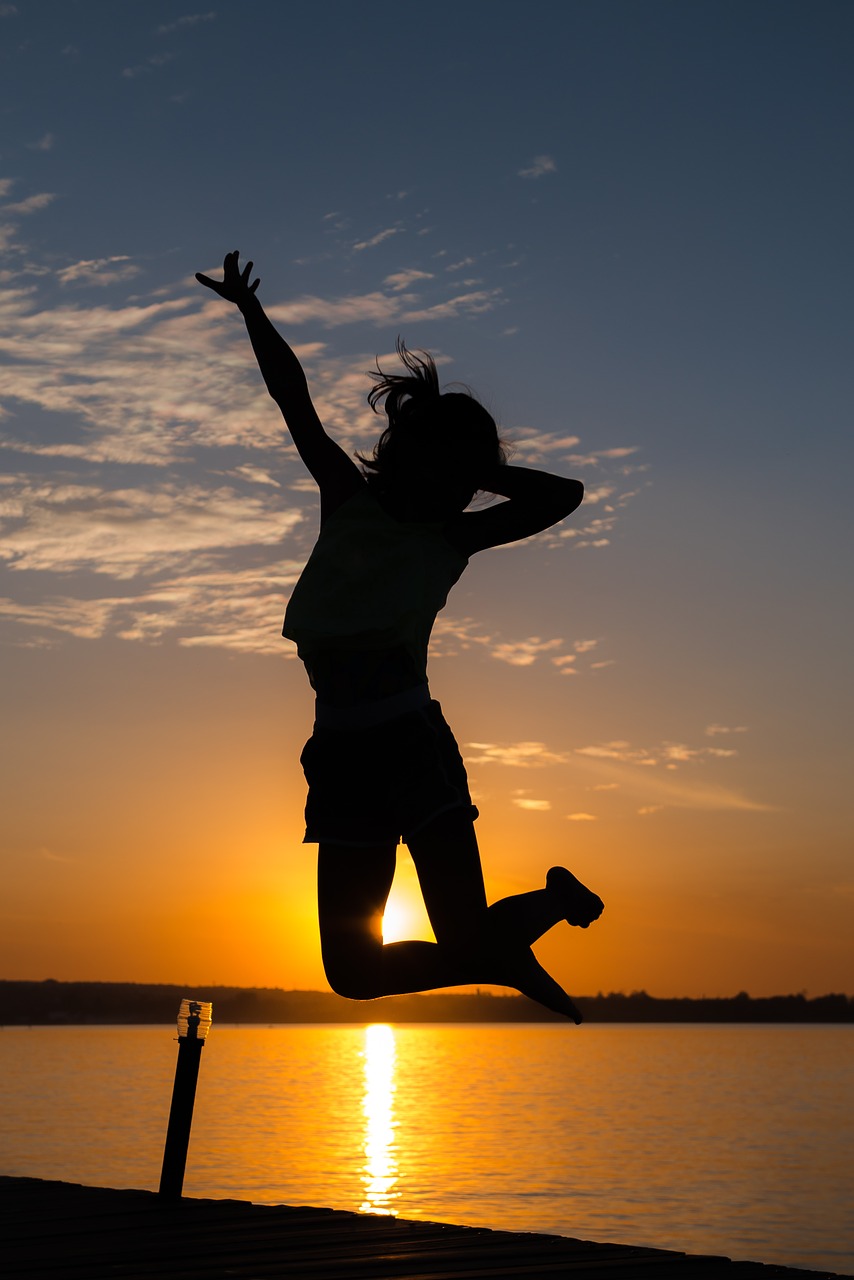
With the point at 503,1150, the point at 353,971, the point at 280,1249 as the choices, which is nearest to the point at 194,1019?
the point at 280,1249

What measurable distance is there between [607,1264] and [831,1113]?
225ft

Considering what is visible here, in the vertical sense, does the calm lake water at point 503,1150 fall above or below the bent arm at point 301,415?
below

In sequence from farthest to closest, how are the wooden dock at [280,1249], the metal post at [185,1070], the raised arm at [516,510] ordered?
the metal post at [185,1070], the wooden dock at [280,1249], the raised arm at [516,510]

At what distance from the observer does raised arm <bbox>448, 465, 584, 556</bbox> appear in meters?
4.05

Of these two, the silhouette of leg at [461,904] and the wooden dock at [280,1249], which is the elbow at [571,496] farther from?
the wooden dock at [280,1249]

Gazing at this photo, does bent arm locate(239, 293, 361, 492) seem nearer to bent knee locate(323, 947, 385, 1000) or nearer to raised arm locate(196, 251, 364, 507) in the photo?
raised arm locate(196, 251, 364, 507)

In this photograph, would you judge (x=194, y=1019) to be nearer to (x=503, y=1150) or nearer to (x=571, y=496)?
(x=571, y=496)

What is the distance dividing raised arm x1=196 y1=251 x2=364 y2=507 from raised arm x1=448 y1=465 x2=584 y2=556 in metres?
0.39

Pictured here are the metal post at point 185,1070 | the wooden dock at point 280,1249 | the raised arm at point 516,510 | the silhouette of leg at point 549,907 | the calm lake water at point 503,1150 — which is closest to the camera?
the silhouette of leg at point 549,907

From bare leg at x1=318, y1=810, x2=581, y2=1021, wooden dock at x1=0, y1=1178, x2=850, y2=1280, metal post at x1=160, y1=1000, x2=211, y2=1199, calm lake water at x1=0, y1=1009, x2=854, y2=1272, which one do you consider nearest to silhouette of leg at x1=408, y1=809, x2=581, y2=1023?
bare leg at x1=318, y1=810, x2=581, y2=1021

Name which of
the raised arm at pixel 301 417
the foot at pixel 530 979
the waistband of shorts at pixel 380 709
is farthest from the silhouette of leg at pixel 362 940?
the raised arm at pixel 301 417

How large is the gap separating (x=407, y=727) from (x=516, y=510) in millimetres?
800

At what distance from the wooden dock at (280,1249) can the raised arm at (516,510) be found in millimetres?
2766

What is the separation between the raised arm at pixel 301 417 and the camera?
414cm
